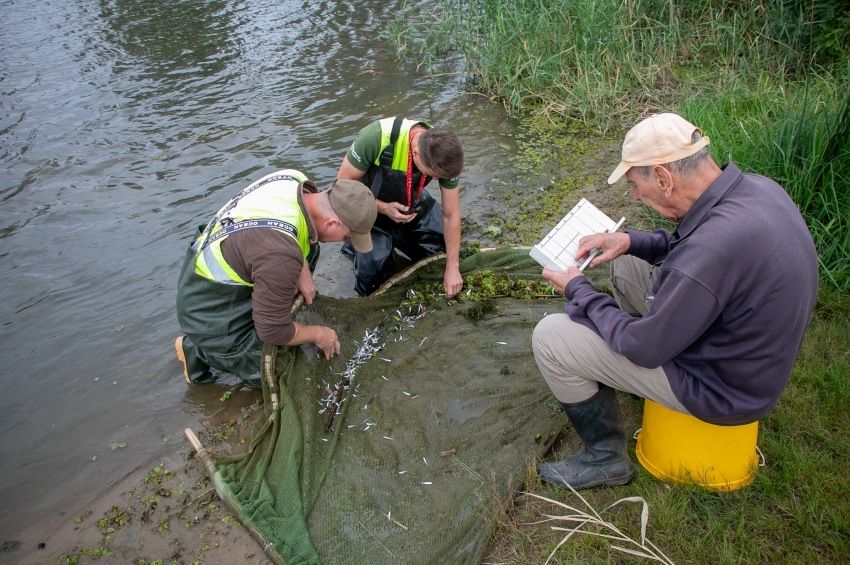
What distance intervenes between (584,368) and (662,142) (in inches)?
41.9

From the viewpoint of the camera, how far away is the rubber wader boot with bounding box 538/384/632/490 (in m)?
3.07

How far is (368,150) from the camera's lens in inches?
176

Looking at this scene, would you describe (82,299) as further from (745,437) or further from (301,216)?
(745,437)

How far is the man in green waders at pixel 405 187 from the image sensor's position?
4184 millimetres

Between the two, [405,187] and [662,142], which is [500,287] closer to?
[405,187]

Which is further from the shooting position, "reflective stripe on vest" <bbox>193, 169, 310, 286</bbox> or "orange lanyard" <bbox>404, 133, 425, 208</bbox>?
"orange lanyard" <bbox>404, 133, 425, 208</bbox>

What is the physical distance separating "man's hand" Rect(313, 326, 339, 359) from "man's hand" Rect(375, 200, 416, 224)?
109 centimetres

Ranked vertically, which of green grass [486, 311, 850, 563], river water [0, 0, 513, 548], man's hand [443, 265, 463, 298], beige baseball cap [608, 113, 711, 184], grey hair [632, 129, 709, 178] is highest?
beige baseball cap [608, 113, 711, 184]

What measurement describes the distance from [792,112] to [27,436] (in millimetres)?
5898

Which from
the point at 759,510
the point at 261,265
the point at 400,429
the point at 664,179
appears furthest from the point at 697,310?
the point at 261,265

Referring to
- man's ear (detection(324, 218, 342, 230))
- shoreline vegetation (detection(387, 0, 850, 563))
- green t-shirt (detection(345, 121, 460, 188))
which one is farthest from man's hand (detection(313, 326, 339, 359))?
shoreline vegetation (detection(387, 0, 850, 563))

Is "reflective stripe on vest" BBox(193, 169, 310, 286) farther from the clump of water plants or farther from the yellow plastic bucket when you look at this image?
the yellow plastic bucket

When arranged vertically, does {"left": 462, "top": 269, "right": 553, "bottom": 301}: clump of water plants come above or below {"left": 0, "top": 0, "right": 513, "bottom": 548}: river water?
above

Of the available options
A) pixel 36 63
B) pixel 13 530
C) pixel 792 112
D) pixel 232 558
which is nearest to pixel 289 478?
pixel 232 558
